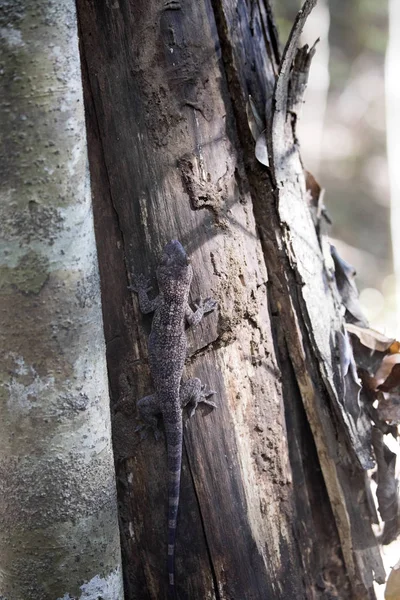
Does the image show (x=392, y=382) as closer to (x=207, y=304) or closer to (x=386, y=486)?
(x=386, y=486)

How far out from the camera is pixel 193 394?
10.6ft

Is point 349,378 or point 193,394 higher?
point 349,378

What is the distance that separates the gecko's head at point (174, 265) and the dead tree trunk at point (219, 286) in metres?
0.06

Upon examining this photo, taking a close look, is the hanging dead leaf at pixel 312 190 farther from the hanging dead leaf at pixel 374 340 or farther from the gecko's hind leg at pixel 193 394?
the gecko's hind leg at pixel 193 394

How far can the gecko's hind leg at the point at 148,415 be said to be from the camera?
128 inches

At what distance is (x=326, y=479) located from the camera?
3686 millimetres

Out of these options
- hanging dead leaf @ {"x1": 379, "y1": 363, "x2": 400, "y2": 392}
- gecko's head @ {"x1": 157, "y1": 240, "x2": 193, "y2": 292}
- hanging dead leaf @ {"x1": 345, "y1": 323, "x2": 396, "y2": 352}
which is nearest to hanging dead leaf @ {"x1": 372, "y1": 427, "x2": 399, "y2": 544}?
hanging dead leaf @ {"x1": 379, "y1": 363, "x2": 400, "y2": 392}

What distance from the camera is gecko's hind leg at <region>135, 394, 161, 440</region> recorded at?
325 centimetres

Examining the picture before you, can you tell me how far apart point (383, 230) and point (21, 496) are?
38.9 ft

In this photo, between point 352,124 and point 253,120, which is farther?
point 352,124

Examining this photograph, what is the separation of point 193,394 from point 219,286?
0.60 metres

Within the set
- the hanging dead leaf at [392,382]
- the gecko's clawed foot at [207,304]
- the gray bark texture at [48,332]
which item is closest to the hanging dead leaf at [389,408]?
the hanging dead leaf at [392,382]

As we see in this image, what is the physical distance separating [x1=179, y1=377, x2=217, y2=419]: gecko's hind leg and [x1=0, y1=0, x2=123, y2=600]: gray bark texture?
53 centimetres

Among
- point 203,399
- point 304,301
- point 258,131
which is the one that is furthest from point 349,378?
point 258,131
